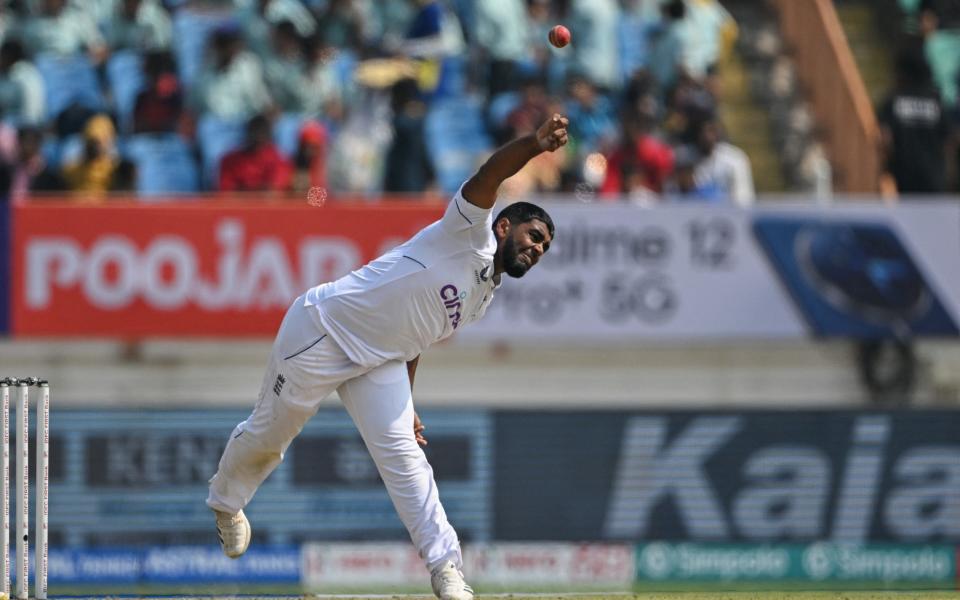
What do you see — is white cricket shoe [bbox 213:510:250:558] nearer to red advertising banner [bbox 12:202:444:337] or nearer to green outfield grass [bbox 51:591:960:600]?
green outfield grass [bbox 51:591:960:600]

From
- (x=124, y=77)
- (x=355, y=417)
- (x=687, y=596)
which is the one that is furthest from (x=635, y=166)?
(x=355, y=417)

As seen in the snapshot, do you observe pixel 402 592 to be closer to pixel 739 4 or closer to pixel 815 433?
pixel 815 433

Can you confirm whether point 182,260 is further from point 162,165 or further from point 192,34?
point 192,34

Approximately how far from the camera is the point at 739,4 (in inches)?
755

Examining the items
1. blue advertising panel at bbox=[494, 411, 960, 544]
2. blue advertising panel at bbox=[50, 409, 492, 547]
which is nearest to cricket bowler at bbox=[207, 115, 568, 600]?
blue advertising panel at bbox=[50, 409, 492, 547]

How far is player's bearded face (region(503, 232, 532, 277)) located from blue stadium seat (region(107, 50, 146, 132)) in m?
8.41

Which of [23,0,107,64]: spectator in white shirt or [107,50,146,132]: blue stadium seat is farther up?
[23,0,107,64]: spectator in white shirt

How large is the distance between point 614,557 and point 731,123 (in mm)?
7289

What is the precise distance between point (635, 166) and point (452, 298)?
7.17 meters

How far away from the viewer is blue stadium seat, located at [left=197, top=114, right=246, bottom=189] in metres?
14.8

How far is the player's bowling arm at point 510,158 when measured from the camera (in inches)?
283

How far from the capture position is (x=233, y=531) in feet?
27.8

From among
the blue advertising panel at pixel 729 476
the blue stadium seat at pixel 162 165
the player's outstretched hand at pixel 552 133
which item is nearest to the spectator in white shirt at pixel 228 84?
the blue stadium seat at pixel 162 165

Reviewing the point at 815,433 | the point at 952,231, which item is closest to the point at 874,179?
the point at 952,231
